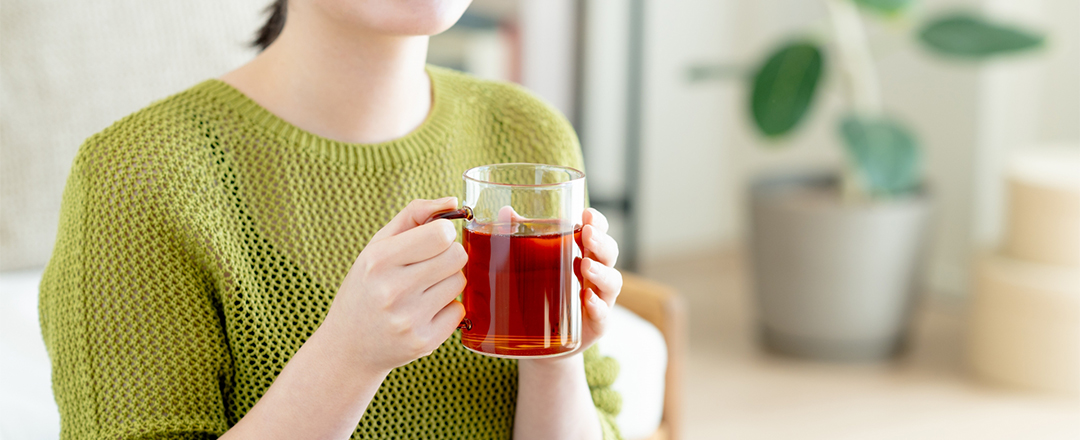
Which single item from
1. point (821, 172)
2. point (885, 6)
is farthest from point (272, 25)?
point (821, 172)

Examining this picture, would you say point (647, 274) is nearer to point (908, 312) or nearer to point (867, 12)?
point (908, 312)

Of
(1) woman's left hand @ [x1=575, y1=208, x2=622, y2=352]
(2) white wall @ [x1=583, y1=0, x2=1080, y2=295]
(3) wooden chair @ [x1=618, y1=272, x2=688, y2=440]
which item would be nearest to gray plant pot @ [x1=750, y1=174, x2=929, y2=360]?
(2) white wall @ [x1=583, y1=0, x2=1080, y2=295]

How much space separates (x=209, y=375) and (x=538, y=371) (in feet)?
0.94

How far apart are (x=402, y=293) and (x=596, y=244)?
151 millimetres

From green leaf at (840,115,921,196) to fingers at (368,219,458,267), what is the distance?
1.95 m

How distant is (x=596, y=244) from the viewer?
683mm

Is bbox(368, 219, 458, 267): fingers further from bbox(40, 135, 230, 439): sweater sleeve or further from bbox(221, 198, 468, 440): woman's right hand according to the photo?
bbox(40, 135, 230, 439): sweater sleeve

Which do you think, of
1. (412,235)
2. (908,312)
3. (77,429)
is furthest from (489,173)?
(908,312)

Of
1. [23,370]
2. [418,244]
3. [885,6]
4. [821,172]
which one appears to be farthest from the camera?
[821,172]

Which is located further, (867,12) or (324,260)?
(867,12)

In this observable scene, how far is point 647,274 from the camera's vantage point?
3275mm

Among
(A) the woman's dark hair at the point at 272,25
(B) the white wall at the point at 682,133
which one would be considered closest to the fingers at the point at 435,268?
(A) the woman's dark hair at the point at 272,25

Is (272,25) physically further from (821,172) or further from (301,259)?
(821,172)

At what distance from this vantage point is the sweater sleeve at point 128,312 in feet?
2.42
